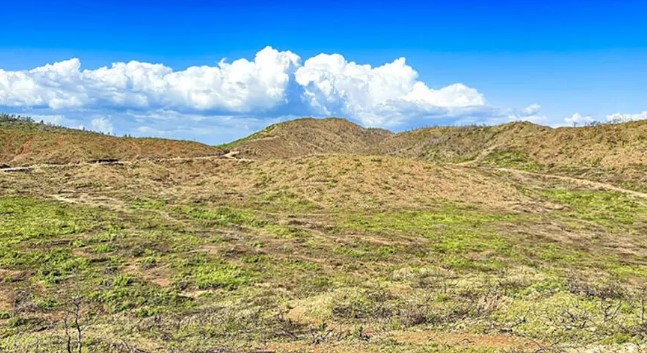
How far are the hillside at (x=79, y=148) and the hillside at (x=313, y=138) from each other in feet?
86.1

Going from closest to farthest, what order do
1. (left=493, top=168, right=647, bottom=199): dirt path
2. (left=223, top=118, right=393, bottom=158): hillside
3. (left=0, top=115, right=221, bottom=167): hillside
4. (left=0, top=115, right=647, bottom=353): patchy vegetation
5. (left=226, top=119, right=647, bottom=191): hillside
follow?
(left=0, top=115, right=647, bottom=353): patchy vegetation → (left=493, top=168, right=647, bottom=199): dirt path → (left=226, top=119, right=647, bottom=191): hillside → (left=0, top=115, right=221, bottom=167): hillside → (left=223, top=118, right=393, bottom=158): hillside

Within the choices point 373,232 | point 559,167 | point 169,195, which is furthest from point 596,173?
point 169,195

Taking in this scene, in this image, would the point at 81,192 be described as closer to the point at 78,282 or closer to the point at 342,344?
the point at 78,282

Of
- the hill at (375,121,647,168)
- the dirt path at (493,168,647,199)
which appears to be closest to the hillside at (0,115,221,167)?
the hill at (375,121,647,168)

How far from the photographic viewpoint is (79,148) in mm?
70938

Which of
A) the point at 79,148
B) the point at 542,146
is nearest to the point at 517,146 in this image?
the point at 542,146

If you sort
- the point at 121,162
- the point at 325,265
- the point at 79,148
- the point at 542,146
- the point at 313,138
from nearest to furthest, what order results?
the point at 325,265 → the point at 121,162 → the point at 79,148 → the point at 542,146 → the point at 313,138

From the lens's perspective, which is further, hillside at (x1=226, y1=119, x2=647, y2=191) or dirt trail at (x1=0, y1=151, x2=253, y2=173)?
hillside at (x1=226, y1=119, x2=647, y2=191)

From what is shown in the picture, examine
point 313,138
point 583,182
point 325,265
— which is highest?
point 313,138

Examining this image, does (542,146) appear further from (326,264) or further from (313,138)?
(326,264)

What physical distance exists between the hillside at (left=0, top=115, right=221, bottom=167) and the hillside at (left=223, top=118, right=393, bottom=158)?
26.3 metres

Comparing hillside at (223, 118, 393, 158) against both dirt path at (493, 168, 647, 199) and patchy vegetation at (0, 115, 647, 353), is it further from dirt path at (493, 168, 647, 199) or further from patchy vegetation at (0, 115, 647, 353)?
patchy vegetation at (0, 115, 647, 353)

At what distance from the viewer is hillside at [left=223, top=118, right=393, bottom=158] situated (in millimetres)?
110250

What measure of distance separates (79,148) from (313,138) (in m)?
61.6
